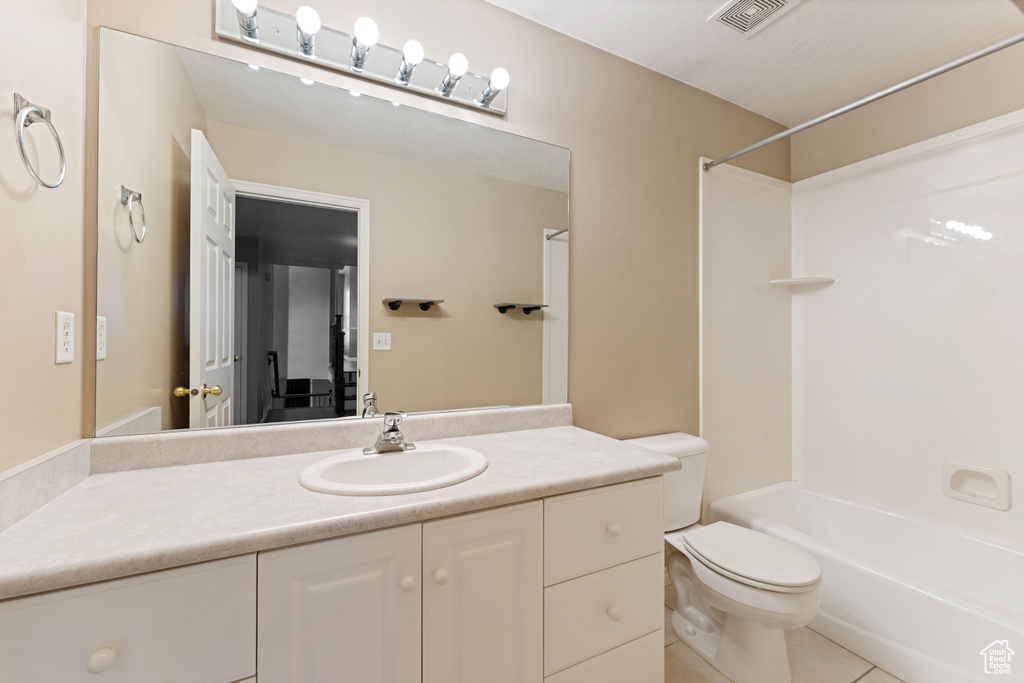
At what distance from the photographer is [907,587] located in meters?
1.48

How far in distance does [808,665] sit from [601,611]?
3.55 feet

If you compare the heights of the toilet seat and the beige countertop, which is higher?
the beige countertop

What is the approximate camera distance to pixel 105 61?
1103 mm

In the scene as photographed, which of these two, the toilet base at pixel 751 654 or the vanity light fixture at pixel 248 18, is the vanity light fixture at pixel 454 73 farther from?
the toilet base at pixel 751 654

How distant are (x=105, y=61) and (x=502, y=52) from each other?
3.92 feet

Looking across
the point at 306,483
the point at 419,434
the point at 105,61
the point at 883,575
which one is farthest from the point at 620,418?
the point at 105,61

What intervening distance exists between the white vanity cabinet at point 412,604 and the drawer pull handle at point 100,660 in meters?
0.20

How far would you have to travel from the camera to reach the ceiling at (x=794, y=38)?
161cm

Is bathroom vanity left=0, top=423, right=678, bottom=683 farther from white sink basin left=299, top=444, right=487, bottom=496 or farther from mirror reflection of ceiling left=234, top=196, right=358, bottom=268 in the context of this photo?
mirror reflection of ceiling left=234, top=196, right=358, bottom=268

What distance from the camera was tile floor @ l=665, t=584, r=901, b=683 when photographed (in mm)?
1524

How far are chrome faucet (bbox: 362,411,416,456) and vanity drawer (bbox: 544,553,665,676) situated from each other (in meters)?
0.56

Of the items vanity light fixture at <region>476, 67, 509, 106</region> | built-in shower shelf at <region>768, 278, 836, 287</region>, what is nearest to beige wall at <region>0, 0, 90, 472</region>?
vanity light fixture at <region>476, 67, 509, 106</region>

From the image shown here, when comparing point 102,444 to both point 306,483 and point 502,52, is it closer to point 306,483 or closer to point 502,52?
point 306,483

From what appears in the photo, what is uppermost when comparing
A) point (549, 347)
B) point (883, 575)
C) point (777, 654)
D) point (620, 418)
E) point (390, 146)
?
point (390, 146)
